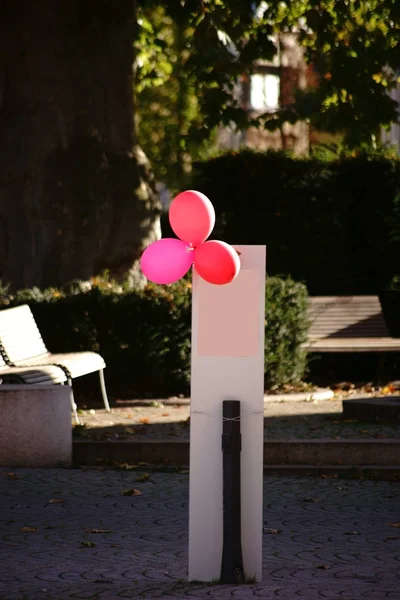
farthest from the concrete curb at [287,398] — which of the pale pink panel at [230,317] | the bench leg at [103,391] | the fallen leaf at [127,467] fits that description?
the pale pink panel at [230,317]

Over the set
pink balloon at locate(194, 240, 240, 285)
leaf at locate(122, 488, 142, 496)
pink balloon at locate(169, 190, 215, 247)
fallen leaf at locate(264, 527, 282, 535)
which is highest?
pink balloon at locate(169, 190, 215, 247)

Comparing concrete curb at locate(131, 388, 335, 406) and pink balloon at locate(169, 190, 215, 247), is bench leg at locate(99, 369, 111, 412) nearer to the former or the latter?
concrete curb at locate(131, 388, 335, 406)

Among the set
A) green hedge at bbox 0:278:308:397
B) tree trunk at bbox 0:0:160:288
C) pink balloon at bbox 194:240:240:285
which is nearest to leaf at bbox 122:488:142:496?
pink balloon at bbox 194:240:240:285

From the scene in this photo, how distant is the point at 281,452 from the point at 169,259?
4292 millimetres

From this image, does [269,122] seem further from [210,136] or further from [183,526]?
[183,526]

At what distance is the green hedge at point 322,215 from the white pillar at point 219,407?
14194mm

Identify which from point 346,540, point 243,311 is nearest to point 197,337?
point 243,311

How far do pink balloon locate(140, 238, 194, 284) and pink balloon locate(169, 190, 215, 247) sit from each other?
5 centimetres

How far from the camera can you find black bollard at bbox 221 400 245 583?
19.5ft

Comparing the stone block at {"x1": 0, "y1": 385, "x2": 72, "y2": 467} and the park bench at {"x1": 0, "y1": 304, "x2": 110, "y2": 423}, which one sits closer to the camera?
the stone block at {"x1": 0, "y1": 385, "x2": 72, "y2": 467}

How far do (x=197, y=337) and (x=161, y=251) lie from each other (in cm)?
46

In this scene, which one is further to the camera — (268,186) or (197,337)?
(268,186)

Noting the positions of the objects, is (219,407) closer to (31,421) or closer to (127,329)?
(31,421)

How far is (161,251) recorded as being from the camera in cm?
618
